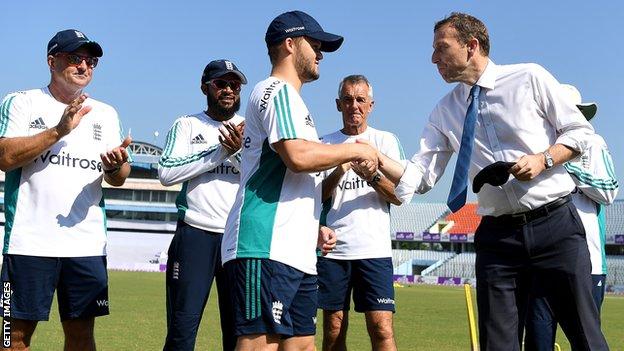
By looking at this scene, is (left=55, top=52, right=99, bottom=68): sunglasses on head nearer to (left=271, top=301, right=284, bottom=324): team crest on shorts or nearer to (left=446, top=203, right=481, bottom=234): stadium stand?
(left=271, top=301, right=284, bottom=324): team crest on shorts

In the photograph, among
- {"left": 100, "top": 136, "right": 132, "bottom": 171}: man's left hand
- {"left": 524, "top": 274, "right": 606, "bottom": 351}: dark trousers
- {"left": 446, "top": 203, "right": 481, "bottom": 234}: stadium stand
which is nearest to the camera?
{"left": 100, "top": 136, "right": 132, "bottom": 171}: man's left hand

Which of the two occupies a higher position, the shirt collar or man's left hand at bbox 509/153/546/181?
the shirt collar

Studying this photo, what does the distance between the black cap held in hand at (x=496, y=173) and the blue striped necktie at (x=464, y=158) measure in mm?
236

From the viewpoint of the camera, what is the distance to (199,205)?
6.96 meters

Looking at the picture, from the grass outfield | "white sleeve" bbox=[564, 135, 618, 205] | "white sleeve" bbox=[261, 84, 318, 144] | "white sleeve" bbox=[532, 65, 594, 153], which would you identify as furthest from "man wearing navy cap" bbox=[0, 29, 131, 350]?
the grass outfield

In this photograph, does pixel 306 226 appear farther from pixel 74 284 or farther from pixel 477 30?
pixel 74 284

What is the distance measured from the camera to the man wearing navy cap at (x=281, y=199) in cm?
471

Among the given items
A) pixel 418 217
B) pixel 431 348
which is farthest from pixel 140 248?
pixel 431 348

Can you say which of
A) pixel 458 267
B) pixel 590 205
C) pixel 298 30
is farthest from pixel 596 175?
pixel 458 267

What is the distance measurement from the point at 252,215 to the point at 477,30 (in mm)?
1956

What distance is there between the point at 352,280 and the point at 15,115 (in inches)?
138

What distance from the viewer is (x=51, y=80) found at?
6.44m

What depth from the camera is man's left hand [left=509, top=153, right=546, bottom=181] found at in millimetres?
5020

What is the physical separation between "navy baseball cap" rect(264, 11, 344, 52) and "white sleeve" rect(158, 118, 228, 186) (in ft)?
5.88
